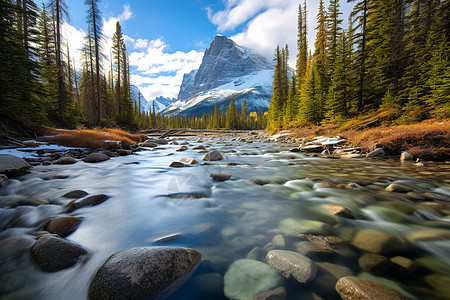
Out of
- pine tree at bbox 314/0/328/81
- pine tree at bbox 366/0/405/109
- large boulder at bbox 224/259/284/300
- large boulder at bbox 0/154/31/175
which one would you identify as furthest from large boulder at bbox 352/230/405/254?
pine tree at bbox 314/0/328/81

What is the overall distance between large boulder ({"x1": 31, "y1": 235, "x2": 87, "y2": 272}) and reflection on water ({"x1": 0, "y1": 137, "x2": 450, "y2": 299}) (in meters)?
0.08

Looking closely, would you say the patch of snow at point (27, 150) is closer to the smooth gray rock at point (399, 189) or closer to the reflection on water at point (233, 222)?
the reflection on water at point (233, 222)

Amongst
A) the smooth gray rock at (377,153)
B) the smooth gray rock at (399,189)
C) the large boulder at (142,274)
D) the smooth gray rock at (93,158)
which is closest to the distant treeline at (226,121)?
the smooth gray rock at (93,158)

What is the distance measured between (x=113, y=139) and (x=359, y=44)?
23491 millimetres

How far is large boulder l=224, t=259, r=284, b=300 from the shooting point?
1.60m

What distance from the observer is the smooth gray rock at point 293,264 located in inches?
69.3

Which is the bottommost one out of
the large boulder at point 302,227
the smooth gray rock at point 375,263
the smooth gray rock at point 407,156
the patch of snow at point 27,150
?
the smooth gray rock at point 375,263

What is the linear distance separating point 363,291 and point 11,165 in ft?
28.9

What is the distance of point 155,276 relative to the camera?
1662 mm

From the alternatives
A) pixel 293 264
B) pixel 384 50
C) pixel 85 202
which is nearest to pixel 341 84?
pixel 384 50

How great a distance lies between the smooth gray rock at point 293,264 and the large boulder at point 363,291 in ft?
0.82

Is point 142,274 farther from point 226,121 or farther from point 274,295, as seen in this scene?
point 226,121

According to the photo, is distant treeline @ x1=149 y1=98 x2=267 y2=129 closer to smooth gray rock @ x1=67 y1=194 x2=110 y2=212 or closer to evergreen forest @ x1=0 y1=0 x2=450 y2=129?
evergreen forest @ x1=0 y1=0 x2=450 y2=129

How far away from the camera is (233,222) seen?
3.04m
